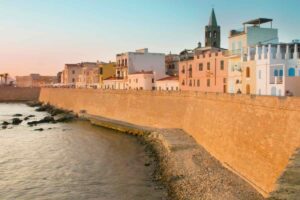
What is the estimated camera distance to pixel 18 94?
116562 mm

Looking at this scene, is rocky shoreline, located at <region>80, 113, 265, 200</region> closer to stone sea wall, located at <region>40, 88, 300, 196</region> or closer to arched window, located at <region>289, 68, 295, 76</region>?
stone sea wall, located at <region>40, 88, 300, 196</region>

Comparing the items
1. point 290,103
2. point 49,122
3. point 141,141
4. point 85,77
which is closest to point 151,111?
point 141,141

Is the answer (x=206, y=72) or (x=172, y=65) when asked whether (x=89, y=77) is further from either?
(x=206, y=72)

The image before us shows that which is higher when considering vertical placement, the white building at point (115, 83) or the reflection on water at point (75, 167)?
the white building at point (115, 83)

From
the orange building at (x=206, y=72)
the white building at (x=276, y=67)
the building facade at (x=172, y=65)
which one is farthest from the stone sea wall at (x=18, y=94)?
the white building at (x=276, y=67)

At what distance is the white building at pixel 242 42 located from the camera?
3797 cm

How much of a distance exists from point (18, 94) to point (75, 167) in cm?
9586

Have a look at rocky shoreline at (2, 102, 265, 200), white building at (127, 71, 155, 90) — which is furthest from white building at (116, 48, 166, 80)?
rocky shoreline at (2, 102, 265, 200)

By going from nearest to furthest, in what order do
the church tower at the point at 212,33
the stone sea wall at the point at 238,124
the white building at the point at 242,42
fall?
the stone sea wall at the point at 238,124 < the white building at the point at 242,42 < the church tower at the point at 212,33

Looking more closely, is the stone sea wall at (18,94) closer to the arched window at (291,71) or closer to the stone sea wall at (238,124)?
the stone sea wall at (238,124)

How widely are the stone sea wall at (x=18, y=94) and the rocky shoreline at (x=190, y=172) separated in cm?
8809

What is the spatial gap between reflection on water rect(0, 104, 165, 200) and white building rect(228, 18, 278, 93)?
1200 cm

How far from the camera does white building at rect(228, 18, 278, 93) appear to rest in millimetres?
37969

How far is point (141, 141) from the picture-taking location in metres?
36.2
